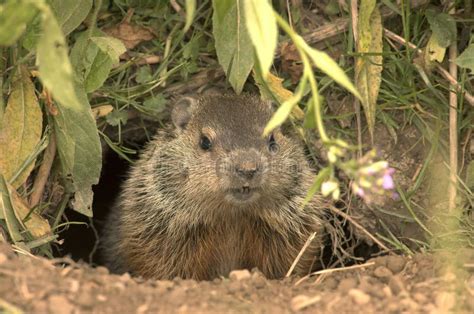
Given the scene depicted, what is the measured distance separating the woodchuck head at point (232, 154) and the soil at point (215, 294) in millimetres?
730

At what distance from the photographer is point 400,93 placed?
4926mm

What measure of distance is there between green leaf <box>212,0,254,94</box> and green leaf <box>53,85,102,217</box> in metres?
0.79

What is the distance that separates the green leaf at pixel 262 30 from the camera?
282 cm

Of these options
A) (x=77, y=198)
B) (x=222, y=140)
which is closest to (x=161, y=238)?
(x=77, y=198)

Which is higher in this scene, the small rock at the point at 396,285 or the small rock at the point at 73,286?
the small rock at the point at 73,286

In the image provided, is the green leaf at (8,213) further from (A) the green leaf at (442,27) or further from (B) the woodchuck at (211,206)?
(A) the green leaf at (442,27)

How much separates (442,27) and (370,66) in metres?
0.53

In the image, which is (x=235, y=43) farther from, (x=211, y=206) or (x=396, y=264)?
(x=396, y=264)

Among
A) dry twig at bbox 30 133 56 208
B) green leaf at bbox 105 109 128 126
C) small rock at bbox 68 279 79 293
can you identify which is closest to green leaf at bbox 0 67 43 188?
dry twig at bbox 30 133 56 208

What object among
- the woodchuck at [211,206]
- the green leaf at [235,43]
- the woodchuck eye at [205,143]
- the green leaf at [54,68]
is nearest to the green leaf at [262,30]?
the green leaf at [54,68]

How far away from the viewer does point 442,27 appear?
185 inches

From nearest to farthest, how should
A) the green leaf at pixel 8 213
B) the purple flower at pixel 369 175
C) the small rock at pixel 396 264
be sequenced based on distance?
1. the purple flower at pixel 369 175
2. the small rock at pixel 396 264
3. the green leaf at pixel 8 213

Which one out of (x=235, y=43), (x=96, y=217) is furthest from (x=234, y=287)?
(x=96, y=217)

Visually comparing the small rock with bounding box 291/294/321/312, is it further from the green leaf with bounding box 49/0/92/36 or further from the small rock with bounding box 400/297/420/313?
the green leaf with bounding box 49/0/92/36
